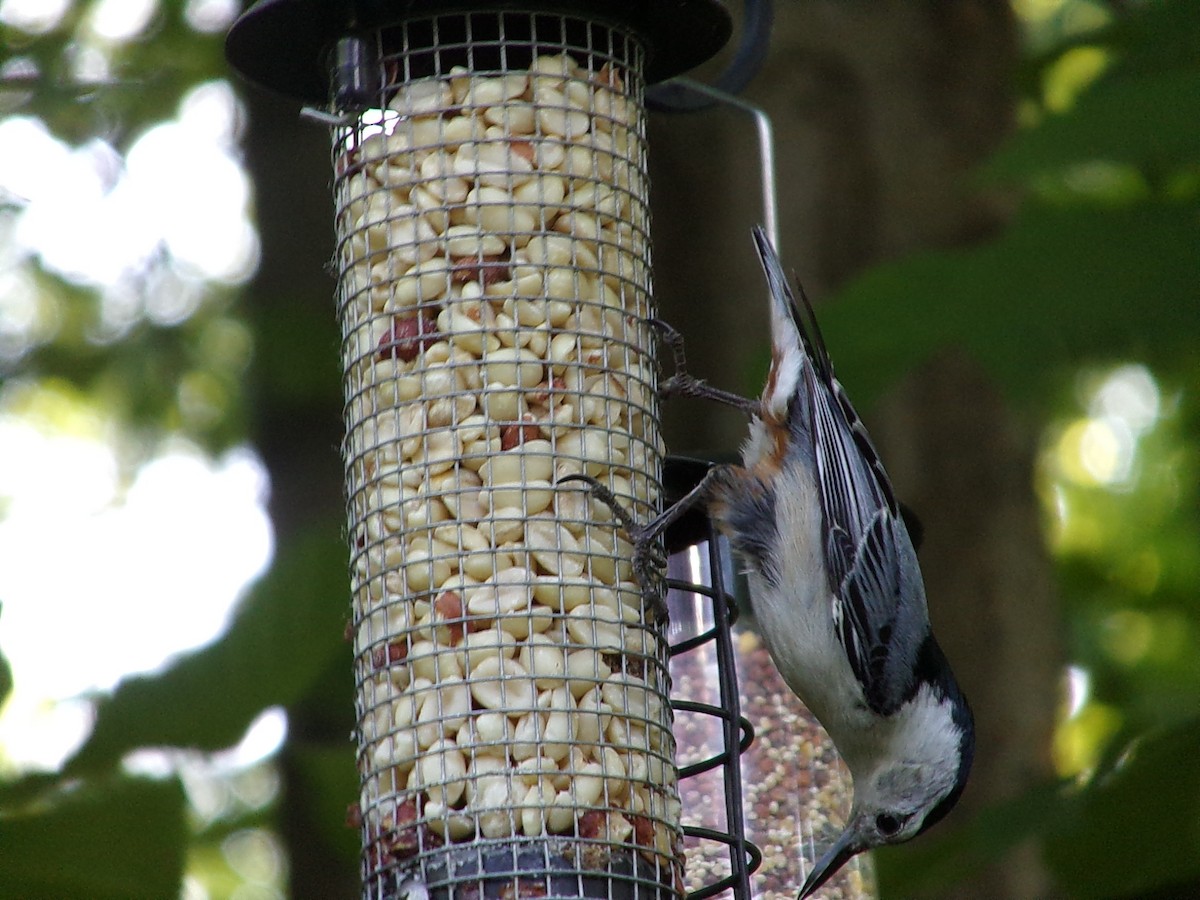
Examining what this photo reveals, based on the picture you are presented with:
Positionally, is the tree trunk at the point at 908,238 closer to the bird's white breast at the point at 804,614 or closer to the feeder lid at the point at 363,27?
the bird's white breast at the point at 804,614

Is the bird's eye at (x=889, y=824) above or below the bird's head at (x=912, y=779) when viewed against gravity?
below

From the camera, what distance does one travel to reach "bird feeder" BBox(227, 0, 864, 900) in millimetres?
3088

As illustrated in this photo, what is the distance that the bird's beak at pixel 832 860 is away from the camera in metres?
3.98

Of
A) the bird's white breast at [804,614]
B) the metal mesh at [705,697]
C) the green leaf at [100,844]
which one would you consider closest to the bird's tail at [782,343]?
the bird's white breast at [804,614]

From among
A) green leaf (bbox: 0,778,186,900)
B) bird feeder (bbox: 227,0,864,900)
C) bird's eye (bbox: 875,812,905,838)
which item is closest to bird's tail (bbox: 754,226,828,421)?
bird feeder (bbox: 227,0,864,900)

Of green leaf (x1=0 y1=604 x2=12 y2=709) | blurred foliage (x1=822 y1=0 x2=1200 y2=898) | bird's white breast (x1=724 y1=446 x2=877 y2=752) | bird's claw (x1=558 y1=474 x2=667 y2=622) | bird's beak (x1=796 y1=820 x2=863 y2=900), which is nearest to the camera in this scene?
green leaf (x1=0 y1=604 x2=12 y2=709)

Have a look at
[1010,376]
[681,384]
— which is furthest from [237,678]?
[1010,376]

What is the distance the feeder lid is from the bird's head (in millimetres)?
1905

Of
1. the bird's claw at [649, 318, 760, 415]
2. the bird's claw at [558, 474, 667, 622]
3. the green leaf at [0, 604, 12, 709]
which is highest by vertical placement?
the bird's claw at [649, 318, 760, 415]

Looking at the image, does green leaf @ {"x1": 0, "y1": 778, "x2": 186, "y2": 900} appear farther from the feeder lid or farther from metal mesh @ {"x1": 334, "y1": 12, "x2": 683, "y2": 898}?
the feeder lid

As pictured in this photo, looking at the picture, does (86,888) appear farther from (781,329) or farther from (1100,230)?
(1100,230)

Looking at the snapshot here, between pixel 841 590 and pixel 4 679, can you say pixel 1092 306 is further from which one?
pixel 4 679

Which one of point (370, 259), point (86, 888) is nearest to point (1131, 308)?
point (370, 259)

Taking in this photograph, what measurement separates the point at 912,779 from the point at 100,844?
2.17 metres
